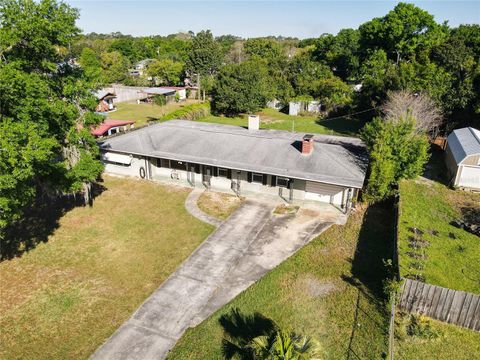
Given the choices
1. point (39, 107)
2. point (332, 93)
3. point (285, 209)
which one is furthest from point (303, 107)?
point (39, 107)

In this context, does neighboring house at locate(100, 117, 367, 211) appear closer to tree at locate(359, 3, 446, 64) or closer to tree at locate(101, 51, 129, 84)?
tree at locate(359, 3, 446, 64)

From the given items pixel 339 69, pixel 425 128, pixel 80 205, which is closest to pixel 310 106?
pixel 425 128

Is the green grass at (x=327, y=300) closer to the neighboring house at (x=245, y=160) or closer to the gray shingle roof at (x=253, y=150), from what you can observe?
the neighboring house at (x=245, y=160)

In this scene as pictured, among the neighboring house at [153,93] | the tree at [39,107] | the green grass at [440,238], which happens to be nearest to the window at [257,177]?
the green grass at [440,238]

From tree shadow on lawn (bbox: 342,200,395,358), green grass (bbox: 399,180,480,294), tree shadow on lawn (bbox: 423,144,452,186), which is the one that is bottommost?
tree shadow on lawn (bbox: 342,200,395,358)

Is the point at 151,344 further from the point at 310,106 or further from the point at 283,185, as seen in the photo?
the point at 310,106

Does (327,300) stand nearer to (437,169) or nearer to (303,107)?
(437,169)

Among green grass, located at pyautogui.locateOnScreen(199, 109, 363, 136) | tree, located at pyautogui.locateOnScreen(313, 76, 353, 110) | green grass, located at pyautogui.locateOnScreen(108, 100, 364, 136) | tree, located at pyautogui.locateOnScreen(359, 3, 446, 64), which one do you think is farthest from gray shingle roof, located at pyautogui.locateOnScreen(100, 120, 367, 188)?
tree, located at pyautogui.locateOnScreen(359, 3, 446, 64)
